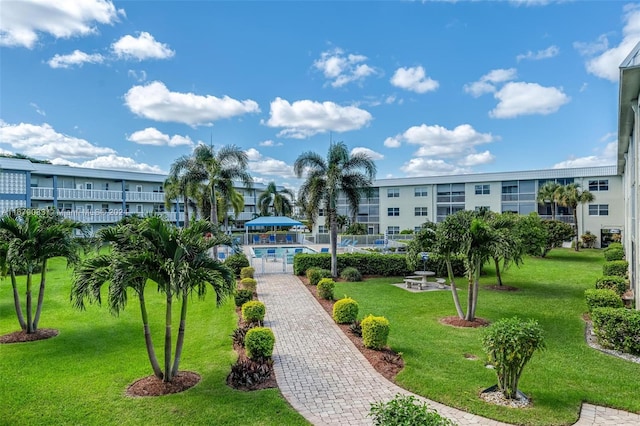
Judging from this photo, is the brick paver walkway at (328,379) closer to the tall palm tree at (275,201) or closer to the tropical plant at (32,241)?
the tropical plant at (32,241)

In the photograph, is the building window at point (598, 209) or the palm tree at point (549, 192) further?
the building window at point (598, 209)

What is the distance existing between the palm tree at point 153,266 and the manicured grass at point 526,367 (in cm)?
450

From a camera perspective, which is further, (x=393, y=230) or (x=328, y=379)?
(x=393, y=230)

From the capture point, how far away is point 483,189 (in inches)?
1842

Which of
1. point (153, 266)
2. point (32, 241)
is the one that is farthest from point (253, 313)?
point (32, 241)

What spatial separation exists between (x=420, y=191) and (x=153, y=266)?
46.0 metres

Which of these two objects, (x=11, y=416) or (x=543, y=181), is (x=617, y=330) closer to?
(x=11, y=416)

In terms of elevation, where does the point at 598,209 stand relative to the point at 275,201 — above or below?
below

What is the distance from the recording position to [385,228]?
174ft

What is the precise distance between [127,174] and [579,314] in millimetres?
46115

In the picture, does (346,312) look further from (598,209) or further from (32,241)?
(598,209)

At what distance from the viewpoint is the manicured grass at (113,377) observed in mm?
6797

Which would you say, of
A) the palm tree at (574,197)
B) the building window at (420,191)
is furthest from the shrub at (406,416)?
the building window at (420,191)

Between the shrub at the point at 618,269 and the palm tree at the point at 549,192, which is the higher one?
the palm tree at the point at 549,192
